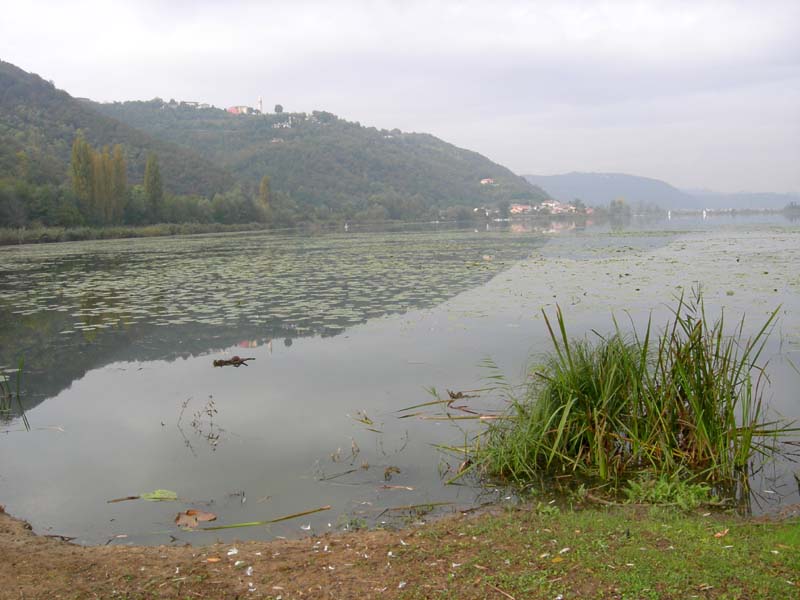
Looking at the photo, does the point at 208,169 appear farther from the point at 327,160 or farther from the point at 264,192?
the point at 327,160

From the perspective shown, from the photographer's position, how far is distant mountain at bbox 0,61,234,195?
67812mm

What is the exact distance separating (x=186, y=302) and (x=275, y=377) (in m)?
6.44

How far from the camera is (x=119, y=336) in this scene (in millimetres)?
10766

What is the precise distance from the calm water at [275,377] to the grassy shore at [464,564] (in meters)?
0.61

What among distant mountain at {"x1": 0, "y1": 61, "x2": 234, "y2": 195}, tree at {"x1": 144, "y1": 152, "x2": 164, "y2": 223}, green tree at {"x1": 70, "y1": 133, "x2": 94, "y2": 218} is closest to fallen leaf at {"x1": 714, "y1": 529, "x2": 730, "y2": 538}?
green tree at {"x1": 70, "y1": 133, "x2": 94, "y2": 218}

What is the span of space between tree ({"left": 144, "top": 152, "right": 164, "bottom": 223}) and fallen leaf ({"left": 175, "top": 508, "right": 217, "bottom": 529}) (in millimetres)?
55137

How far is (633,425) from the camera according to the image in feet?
16.8

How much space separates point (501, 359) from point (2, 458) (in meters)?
5.49

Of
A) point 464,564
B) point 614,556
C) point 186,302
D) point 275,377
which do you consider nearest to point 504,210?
point 186,302

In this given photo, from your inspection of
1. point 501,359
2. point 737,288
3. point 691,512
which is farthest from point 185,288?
point 691,512

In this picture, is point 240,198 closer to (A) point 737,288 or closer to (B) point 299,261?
(B) point 299,261

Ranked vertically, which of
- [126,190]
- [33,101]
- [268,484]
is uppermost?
[33,101]

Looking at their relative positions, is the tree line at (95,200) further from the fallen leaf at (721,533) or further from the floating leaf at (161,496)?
the fallen leaf at (721,533)

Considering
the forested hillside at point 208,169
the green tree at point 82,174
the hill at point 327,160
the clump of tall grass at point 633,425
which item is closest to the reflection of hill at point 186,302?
the clump of tall grass at point 633,425
